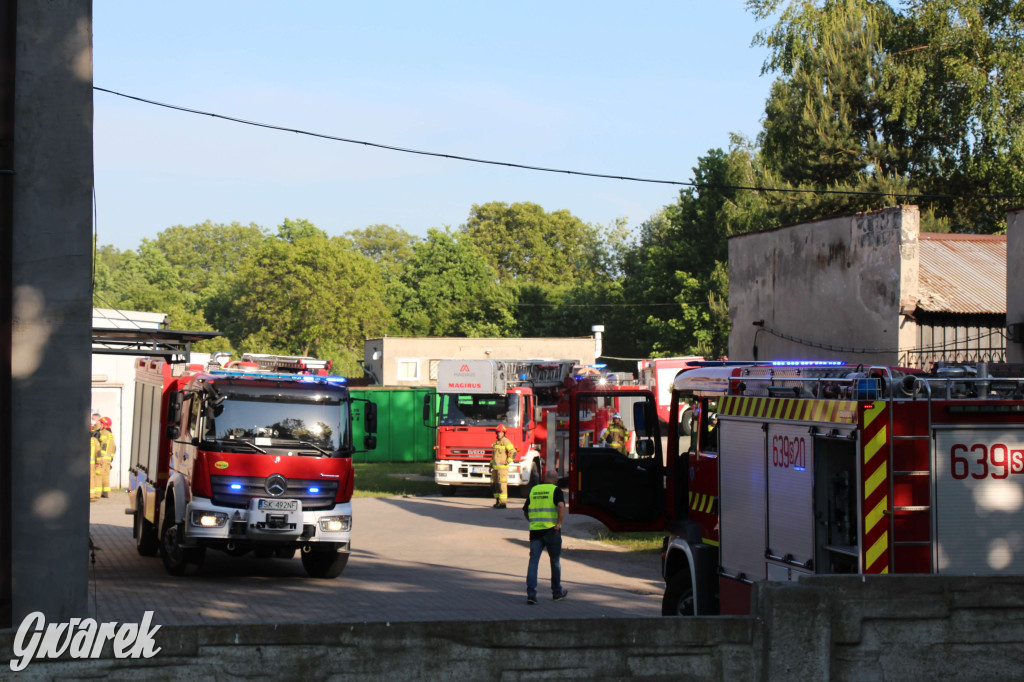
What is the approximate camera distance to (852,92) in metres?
42.7

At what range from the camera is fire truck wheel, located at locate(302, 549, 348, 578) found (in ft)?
49.9

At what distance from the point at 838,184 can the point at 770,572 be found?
37728mm

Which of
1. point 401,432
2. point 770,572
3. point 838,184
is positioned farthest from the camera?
point 838,184

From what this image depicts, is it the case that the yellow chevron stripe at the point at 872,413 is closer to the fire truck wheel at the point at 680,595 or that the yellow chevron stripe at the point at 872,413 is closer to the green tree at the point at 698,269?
the fire truck wheel at the point at 680,595

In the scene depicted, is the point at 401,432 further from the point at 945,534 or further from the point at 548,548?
the point at 945,534

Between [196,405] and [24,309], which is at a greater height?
[24,309]

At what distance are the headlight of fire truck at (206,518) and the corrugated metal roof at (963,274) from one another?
45.9ft

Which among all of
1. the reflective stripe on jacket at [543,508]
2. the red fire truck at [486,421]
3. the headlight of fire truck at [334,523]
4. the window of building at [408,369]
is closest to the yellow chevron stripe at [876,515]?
the reflective stripe on jacket at [543,508]

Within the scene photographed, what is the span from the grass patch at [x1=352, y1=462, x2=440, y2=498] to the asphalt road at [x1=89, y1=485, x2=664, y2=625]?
6860mm

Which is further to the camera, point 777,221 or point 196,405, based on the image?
point 777,221

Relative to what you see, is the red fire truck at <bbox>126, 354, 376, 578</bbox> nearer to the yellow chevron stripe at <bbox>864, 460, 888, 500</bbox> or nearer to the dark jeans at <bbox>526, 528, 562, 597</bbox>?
the dark jeans at <bbox>526, 528, 562, 597</bbox>

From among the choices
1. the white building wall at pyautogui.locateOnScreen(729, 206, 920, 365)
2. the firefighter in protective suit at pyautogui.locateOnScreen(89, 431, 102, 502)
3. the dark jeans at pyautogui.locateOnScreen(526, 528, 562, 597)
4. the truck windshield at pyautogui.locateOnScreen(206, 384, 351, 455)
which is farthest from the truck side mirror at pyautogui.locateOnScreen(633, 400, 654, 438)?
the firefighter in protective suit at pyautogui.locateOnScreen(89, 431, 102, 502)

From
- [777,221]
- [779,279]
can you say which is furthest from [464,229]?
[779,279]

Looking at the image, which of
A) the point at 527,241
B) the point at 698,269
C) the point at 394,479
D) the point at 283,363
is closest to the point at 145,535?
the point at 283,363
